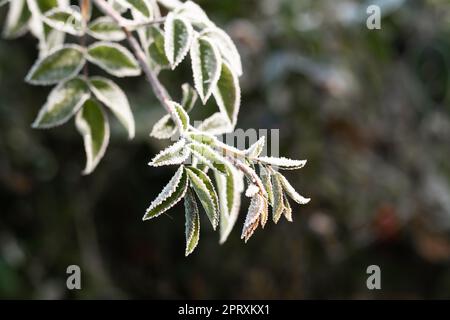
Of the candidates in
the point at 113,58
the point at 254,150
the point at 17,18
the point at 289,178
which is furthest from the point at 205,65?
the point at 289,178

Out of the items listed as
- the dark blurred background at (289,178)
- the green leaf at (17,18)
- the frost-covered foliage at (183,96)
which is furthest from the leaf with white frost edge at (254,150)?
the dark blurred background at (289,178)

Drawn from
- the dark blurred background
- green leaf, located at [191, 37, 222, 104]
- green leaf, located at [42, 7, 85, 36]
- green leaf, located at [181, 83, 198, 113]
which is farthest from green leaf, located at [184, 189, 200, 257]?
the dark blurred background

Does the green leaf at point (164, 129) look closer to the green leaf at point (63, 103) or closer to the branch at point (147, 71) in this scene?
the branch at point (147, 71)

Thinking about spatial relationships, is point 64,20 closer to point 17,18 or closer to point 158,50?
point 158,50

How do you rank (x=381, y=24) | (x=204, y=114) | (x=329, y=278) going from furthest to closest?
1. (x=329, y=278)
2. (x=381, y=24)
3. (x=204, y=114)

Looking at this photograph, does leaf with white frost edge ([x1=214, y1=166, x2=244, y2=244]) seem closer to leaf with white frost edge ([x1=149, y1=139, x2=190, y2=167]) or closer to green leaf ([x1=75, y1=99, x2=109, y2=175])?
leaf with white frost edge ([x1=149, y1=139, x2=190, y2=167])
